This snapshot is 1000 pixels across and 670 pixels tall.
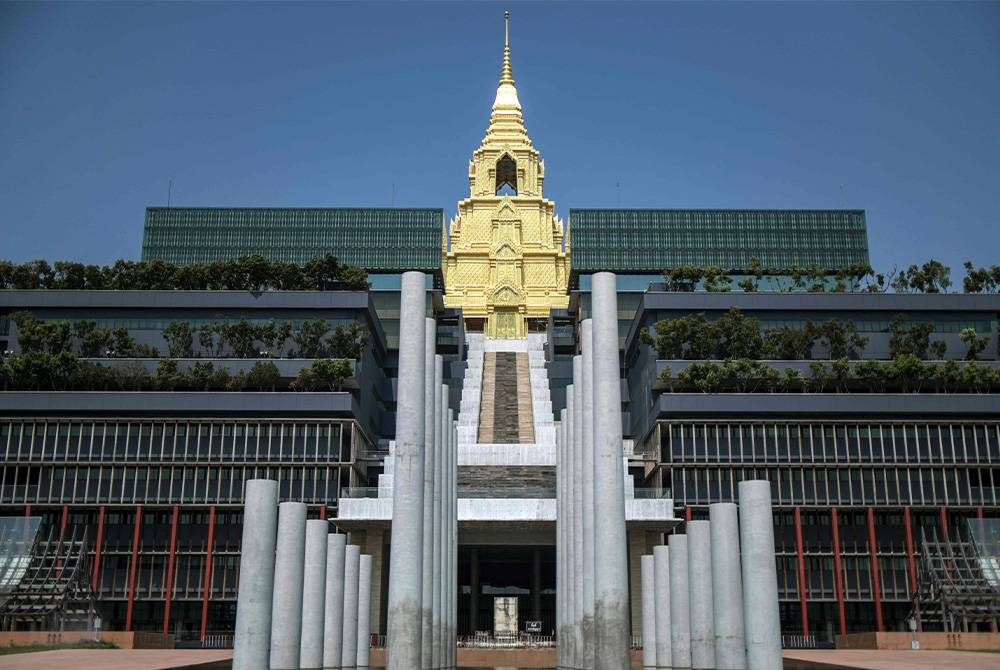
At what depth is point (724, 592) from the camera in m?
33.1

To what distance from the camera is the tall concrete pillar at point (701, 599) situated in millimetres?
37281

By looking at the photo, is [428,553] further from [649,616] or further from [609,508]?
[649,616]

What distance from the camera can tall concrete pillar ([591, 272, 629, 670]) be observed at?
35.9 m

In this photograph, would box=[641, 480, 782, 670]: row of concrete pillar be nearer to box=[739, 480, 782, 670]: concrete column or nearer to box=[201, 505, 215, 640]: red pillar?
box=[739, 480, 782, 670]: concrete column

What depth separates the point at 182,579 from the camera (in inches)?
2699

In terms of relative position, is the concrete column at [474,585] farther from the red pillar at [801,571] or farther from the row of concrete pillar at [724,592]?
the row of concrete pillar at [724,592]

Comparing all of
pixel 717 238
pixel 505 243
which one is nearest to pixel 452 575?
pixel 717 238

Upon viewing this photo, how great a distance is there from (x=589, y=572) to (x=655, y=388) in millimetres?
33477

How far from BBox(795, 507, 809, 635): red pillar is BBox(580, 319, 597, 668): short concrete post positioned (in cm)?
2685

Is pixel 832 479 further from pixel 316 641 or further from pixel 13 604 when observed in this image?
pixel 13 604

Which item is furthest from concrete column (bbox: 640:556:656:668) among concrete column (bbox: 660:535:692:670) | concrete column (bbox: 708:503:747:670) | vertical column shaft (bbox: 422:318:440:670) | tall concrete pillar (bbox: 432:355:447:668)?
concrete column (bbox: 708:503:747:670)

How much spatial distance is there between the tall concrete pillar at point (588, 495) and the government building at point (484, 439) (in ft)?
69.9

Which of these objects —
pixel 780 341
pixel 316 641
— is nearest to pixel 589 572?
pixel 316 641

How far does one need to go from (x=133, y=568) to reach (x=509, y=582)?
28.3 metres
